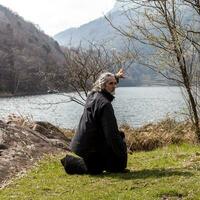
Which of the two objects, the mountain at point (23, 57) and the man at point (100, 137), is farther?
the mountain at point (23, 57)

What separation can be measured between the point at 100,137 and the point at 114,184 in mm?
1372

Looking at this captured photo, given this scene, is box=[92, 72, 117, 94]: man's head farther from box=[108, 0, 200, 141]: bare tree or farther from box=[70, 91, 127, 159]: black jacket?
box=[108, 0, 200, 141]: bare tree

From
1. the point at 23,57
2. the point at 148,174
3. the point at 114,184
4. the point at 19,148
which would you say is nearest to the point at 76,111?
the point at 19,148

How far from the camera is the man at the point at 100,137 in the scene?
9.16 meters

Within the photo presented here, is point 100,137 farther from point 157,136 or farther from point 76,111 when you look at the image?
point 76,111

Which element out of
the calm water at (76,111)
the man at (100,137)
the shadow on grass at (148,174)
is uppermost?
the man at (100,137)

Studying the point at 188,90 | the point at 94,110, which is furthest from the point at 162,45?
the point at 94,110

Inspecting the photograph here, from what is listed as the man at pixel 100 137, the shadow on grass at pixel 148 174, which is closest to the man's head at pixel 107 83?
the man at pixel 100 137

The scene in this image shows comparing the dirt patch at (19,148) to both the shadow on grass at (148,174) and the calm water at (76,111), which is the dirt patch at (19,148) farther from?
the calm water at (76,111)

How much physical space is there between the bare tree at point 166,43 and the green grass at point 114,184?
15.8ft

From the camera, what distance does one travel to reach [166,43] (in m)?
14.7

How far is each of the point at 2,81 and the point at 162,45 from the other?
114180 mm

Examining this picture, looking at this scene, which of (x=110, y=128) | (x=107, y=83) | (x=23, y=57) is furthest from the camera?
(x=23, y=57)

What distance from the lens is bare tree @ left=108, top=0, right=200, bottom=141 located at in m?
14.6
